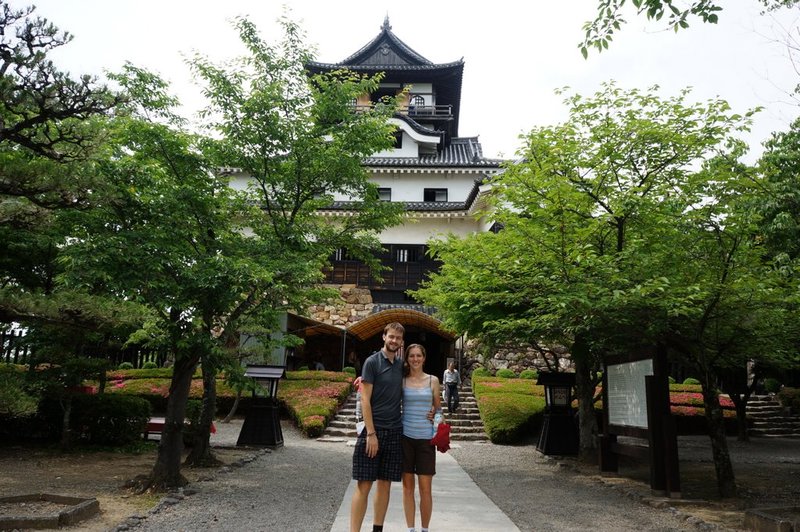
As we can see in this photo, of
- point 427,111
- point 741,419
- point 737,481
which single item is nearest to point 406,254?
point 427,111

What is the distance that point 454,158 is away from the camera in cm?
3172

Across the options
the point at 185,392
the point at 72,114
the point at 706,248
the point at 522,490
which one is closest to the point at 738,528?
the point at 522,490

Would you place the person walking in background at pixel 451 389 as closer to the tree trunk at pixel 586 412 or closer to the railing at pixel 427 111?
the tree trunk at pixel 586 412

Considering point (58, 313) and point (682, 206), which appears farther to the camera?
point (682, 206)

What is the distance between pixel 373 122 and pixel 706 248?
5.64 meters

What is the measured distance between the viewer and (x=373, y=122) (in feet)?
32.6

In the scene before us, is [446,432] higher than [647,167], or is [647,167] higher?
[647,167]

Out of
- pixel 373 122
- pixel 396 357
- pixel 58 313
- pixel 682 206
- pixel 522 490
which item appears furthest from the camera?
→ pixel 373 122

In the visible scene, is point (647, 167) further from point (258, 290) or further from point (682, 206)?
point (258, 290)

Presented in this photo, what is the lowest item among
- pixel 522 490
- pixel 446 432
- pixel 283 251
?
pixel 522 490

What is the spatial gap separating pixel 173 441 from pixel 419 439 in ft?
16.0

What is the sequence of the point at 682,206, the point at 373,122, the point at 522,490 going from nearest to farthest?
→ the point at 682,206, the point at 522,490, the point at 373,122

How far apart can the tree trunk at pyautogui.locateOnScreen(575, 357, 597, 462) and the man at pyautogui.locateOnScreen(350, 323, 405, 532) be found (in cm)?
799

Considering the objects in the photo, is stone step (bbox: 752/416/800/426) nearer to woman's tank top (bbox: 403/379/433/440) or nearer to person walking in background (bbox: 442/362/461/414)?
person walking in background (bbox: 442/362/461/414)
